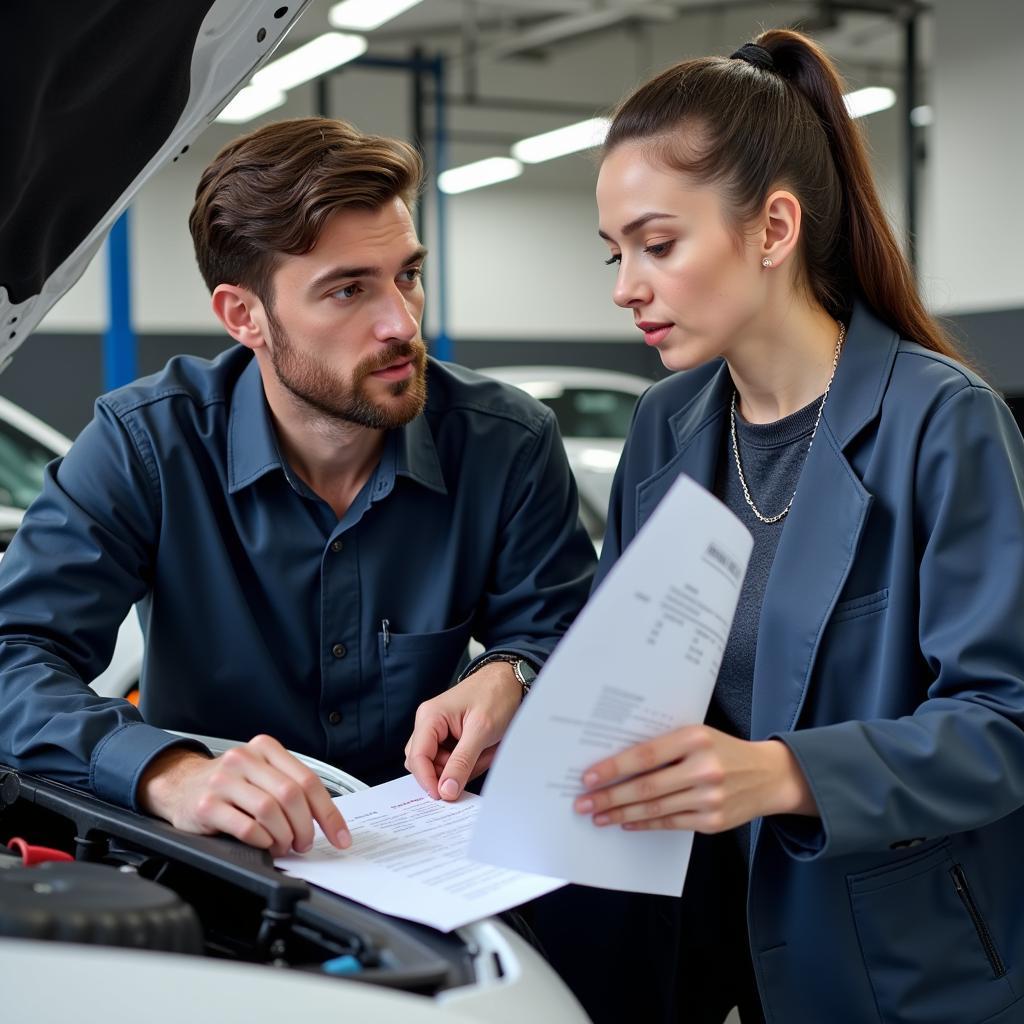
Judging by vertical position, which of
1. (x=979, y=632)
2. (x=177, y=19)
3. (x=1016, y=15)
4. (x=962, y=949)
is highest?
(x=1016, y=15)

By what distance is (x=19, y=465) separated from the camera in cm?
363

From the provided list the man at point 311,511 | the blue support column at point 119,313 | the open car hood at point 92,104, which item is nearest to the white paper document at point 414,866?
the man at point 311,511

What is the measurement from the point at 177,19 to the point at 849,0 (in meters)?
9.18

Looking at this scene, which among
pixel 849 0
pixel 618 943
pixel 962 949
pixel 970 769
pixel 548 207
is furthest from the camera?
pixel 548 207

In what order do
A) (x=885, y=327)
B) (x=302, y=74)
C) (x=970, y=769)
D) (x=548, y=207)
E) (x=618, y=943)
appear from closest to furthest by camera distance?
(x=970, y=769) → (x=885, y=327) → (x=618, y=943) → (x=302, y=74) → (x=548, y=207)

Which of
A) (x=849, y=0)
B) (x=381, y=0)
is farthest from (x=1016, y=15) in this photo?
(x=381, y=0)

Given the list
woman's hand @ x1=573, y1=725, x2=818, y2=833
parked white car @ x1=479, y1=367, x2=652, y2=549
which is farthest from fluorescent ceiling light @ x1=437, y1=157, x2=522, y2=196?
woman's hand @ x1=573, y1=725, x2=818, y2=833

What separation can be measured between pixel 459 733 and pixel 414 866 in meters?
0.33

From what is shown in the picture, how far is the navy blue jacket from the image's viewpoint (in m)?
1.19

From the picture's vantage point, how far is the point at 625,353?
16.0m

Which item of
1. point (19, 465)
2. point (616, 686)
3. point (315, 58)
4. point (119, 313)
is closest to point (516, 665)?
point (616, 686)

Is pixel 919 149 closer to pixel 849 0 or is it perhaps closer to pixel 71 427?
pixel 849 0

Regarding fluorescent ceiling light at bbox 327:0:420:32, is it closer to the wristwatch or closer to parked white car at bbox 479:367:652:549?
parked white car at bbox 479:367:652:549

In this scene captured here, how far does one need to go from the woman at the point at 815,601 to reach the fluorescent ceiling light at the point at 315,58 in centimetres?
602
